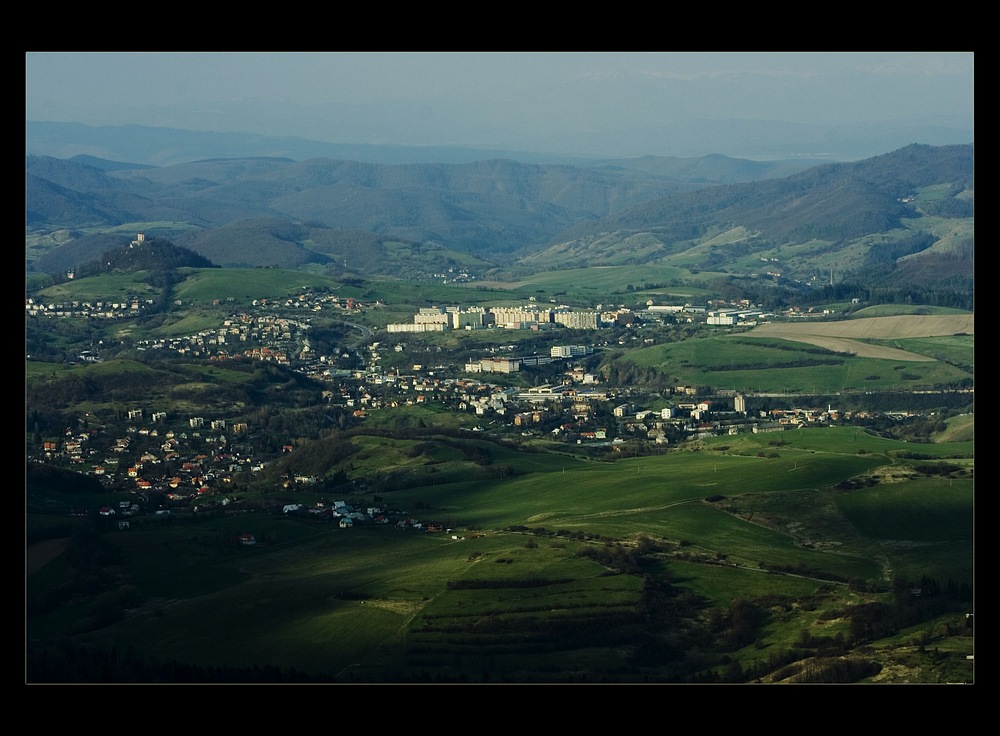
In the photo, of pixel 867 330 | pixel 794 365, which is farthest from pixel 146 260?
pixel 794 365

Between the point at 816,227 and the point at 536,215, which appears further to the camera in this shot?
the point at 536,215

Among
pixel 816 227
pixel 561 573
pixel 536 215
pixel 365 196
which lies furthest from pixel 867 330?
pixel 365 196

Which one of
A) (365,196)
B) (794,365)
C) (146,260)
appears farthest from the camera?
(365,196)

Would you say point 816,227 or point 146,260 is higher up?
point 816,227

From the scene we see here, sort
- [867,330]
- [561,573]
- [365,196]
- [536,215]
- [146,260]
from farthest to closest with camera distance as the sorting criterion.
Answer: [536,215]
[365,196]
[146,260]
[867,330]
[561,573]

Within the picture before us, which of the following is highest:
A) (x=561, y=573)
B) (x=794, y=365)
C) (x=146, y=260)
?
(x=146, y=260)

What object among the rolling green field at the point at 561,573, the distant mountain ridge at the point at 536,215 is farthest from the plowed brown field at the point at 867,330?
the rolling green field at the point at 561,573

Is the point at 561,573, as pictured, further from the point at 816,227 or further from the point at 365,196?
the point at 365,196
